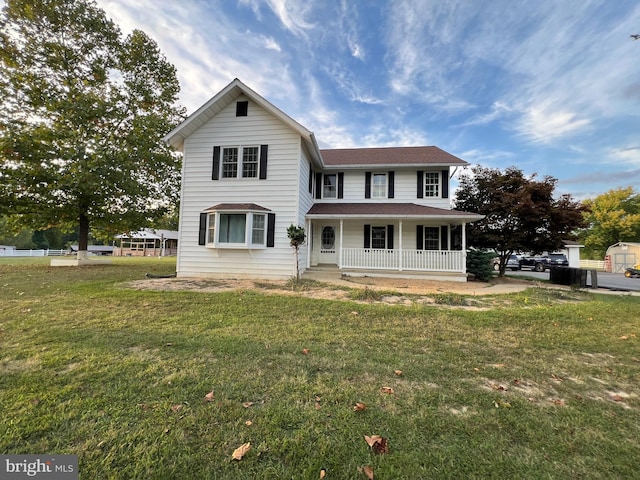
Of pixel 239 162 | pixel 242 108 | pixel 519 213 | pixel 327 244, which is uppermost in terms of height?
pixel 242 108

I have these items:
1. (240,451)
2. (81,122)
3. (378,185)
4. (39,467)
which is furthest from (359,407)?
(81,122)

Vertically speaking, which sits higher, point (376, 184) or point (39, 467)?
point (376, 184)

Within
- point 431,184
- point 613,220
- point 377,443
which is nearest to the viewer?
point 377,443

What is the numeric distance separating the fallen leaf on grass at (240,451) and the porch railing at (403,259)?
10751 millimetres

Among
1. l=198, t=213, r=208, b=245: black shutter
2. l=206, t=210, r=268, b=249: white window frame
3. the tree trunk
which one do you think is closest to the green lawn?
l=206, t=210, r=268, b=249: white window frame

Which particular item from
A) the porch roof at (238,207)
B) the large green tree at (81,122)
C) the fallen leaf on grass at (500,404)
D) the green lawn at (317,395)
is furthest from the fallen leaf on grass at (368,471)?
the large green tree at (81,122)

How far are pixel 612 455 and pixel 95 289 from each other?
11229mm

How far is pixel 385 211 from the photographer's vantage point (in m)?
12.7

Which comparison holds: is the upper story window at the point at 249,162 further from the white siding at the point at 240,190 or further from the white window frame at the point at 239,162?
the white siding at the point at 240,190

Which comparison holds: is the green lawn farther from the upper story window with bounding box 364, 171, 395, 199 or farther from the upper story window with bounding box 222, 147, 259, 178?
the upper story window with bounding box 364, 171, 395, 199

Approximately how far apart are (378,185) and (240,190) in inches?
281

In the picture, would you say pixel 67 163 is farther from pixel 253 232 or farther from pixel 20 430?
pixel 20 430

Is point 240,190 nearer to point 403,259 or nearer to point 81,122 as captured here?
point 403,259

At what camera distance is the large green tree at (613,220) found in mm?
34938
